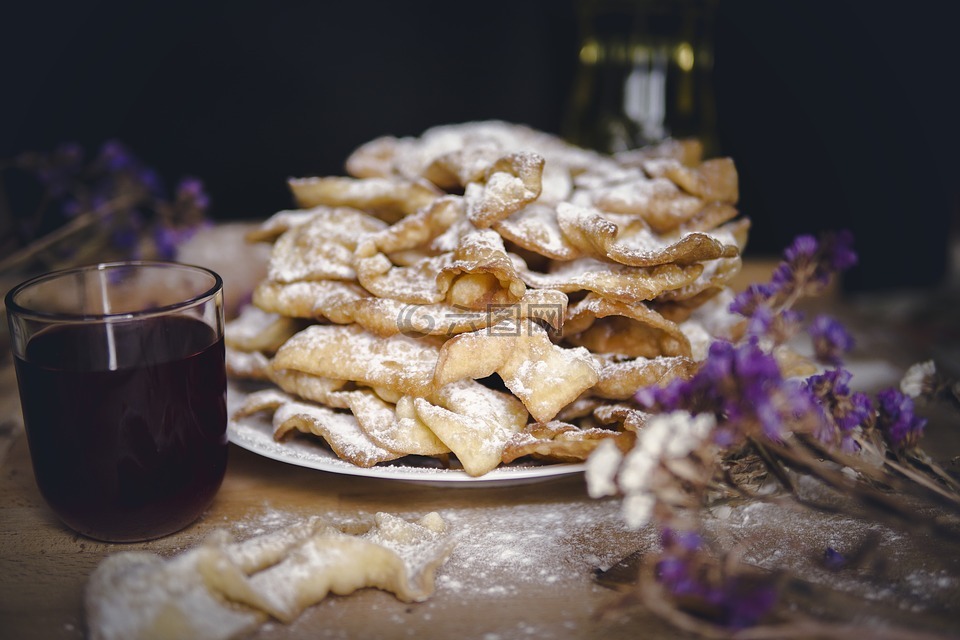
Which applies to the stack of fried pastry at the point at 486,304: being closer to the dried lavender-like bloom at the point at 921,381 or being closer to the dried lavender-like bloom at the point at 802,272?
the dried lavender-like bloom at the point at 802,272

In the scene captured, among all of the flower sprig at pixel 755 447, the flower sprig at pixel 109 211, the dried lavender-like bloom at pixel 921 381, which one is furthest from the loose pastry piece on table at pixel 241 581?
the flower sprig at pixel 109 211

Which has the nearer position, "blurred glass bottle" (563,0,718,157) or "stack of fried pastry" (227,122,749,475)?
"stack of fried pastry" (227,122,749,475)

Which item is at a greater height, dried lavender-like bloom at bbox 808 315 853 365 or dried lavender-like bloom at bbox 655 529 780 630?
dried lavender-like bloom at bbox 808 315 853 365

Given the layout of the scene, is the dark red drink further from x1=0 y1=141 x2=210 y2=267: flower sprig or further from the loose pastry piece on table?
x1=0 y1=141 x2=210 y2=267: flower sprig

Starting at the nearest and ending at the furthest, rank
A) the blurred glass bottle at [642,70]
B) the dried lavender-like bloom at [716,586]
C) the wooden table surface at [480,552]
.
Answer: the dried lavender-like bloom at [716,586], the wooden table surface at [480,552], the blurred glass bottle at [642,70]

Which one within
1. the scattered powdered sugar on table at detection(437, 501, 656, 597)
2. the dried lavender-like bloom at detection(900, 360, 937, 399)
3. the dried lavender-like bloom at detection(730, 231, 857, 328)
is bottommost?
the scattered powdered sugar on table at detection(437, 501, 656, 597)

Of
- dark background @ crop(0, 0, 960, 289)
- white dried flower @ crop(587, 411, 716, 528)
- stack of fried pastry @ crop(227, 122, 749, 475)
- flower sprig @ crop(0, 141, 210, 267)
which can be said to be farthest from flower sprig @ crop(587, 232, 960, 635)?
dark background @ crop(0, 0, 960, 289)

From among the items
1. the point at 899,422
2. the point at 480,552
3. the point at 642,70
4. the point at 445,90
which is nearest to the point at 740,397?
the point at 899,422

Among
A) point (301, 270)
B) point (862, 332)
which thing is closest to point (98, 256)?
point (301, 270)

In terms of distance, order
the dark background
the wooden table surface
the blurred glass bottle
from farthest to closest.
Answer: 1. the dark background
2. the blurred glass bottle
3. the wooden table surface
